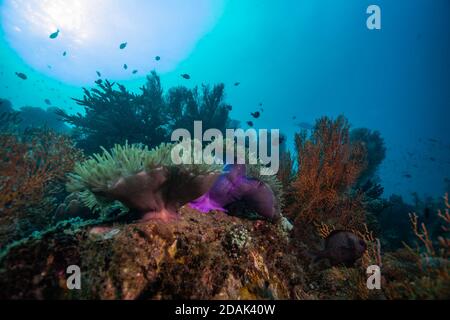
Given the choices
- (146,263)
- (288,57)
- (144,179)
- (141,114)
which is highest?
(288,57)

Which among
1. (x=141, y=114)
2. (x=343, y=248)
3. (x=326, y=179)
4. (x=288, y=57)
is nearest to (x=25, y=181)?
(x=343, y=248)

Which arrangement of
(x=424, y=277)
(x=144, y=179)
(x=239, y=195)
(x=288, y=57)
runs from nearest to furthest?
(x=144, y=179) < (x=424, y=277) < (x=239, y=195) < (x=288, y=57)

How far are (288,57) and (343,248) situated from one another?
276 ft

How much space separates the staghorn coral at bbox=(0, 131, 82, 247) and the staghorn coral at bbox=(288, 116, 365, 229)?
5.08 metres

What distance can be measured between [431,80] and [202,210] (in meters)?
96.8

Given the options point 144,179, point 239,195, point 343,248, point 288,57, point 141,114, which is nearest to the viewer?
point 144,179

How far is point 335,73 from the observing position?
3130 inches

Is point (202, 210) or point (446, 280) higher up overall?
point (202, 210)

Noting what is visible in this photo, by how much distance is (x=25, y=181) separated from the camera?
3898 millimetres

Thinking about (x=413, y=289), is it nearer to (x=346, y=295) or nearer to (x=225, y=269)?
(x=346, y=295)

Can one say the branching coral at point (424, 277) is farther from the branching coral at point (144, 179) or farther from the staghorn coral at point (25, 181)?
the staghorn coral at point (25, 181)

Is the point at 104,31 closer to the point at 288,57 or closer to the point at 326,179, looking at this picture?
Answer: the point at 288,57
